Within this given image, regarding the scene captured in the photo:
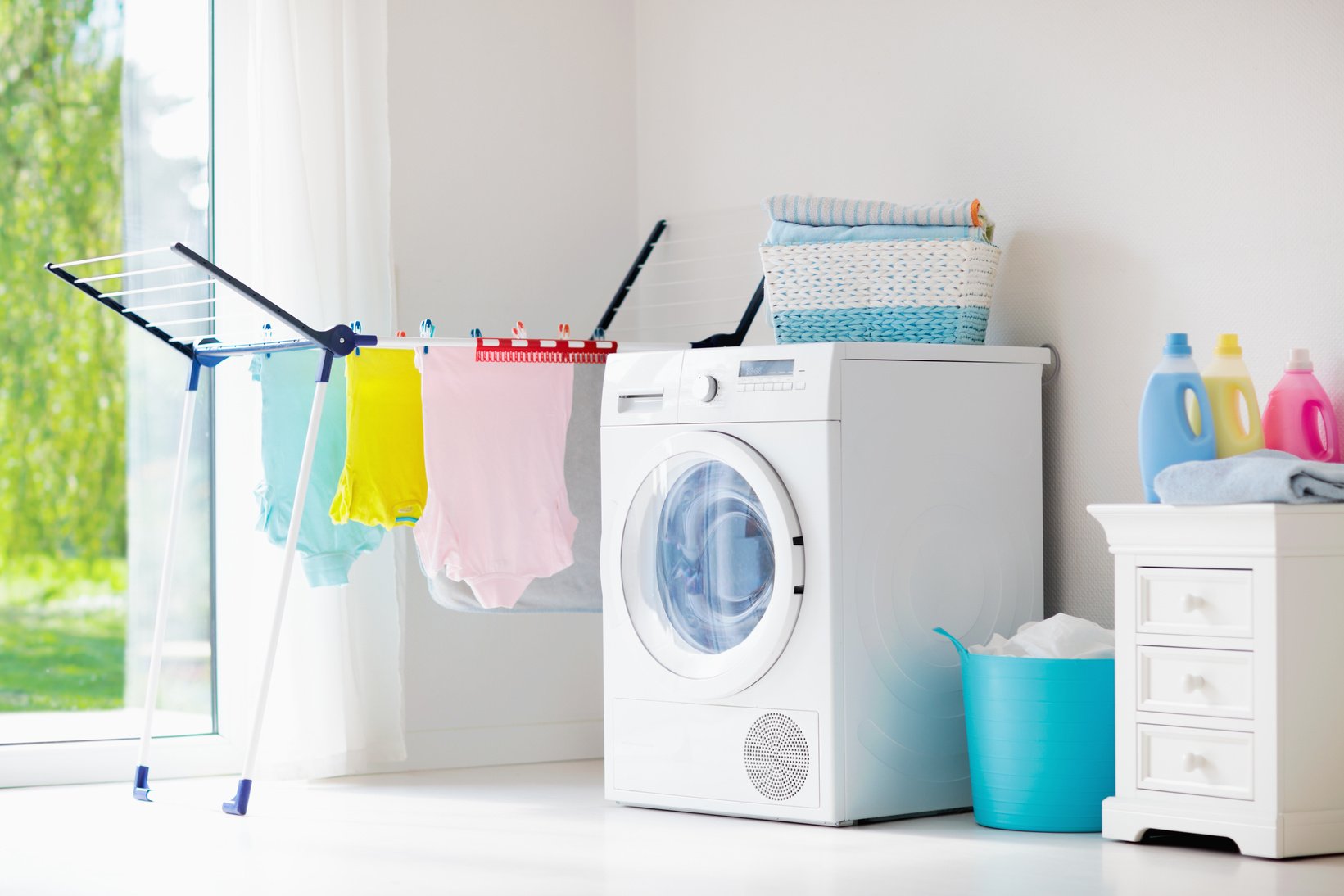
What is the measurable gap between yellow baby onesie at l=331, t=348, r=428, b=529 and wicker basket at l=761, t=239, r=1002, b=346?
70 centimetres

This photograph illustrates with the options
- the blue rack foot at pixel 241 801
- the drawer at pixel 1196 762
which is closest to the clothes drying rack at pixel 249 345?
the blue rack foot at pixel 241 801

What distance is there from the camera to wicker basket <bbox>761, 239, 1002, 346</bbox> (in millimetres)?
2838

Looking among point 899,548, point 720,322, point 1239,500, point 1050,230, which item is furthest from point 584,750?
point 1239,500

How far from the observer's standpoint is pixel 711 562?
9.04ft

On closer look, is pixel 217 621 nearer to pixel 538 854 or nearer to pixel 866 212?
pixel 538 854

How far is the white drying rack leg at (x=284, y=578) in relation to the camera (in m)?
2.69

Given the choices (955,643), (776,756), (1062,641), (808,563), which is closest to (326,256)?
(808,563)

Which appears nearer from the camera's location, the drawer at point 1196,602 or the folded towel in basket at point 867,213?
the drawer at point 1196,602

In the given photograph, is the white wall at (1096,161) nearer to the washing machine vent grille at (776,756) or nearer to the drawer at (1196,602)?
the drawer at (1196,602)

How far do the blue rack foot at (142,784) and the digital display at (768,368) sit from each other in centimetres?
133

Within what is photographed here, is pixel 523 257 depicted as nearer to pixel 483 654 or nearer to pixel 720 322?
pixel 720 322

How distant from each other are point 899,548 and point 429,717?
51.1 inches

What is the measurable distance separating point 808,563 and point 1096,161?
35.6 inches

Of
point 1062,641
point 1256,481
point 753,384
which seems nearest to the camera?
point 1256,481
